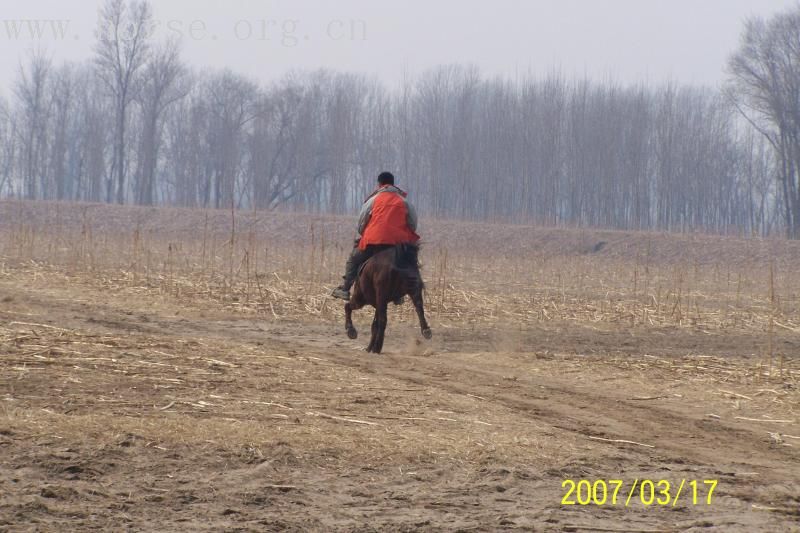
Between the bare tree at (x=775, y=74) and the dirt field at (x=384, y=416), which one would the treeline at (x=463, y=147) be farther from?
the dirt field at (x=384, y=416)

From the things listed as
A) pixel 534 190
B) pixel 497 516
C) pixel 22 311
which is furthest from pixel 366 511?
pixel 534 190

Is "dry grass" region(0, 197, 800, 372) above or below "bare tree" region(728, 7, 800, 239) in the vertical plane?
below

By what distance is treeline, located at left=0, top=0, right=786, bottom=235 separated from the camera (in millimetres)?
65000

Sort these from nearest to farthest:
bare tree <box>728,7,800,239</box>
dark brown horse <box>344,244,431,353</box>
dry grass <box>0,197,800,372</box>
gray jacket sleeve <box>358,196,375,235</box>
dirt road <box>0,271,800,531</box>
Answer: dirt road <box>0,271,800,531</box>, dark brown horse <box>344,244,431,353</box>, gray jacket sleeve <box>358,196,375,235</box>, dry grass <box>0,197,800,372</box>, bare tree <box>728,7,800,239</box>

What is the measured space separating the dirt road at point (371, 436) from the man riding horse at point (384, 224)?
4.52 feet

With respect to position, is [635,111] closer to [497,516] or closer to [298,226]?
[298,226]

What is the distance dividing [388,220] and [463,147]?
55.7 metres

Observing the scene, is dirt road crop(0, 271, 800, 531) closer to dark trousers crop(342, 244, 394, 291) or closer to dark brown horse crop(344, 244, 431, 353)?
dark brown horse crop(344, 244, 431, 353)

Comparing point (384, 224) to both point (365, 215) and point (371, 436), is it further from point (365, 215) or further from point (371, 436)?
point (371, 436)

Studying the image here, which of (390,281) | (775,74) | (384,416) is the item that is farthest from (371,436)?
(775,74)

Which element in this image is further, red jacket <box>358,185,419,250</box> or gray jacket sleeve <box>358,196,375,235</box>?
gray jacket sleeve <box>358,196,375,235</box>

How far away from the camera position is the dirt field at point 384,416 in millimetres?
5164
